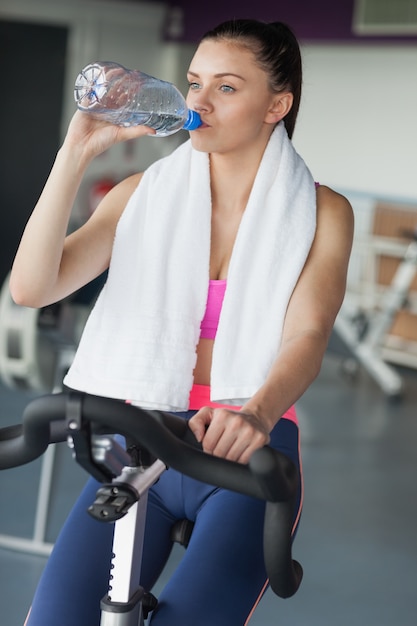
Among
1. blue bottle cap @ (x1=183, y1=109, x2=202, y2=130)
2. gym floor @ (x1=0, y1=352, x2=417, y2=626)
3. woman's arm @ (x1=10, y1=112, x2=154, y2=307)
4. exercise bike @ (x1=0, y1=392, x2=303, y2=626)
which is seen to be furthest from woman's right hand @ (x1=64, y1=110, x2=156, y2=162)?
gym floor @ (x1=0, y1=352, x2=417, y2=626)

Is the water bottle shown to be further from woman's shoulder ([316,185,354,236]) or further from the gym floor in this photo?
the gym floor

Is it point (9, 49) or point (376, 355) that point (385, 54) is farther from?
point (9, 49)

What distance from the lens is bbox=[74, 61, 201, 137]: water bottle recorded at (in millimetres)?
1469

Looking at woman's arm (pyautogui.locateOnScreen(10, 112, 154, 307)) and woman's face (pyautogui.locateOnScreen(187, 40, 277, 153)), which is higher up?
woman's face (pyautogui.locateOnScreen(187, 40, 277, 153))

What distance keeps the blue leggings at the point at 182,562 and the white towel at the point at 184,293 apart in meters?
0.15

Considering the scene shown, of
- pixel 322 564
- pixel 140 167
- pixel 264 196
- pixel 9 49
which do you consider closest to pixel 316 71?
pixel 140 167

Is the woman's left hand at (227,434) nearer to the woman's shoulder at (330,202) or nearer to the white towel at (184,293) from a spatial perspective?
the white towel at (184,293)

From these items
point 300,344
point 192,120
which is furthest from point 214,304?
point 192,120

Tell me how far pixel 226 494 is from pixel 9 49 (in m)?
6.64

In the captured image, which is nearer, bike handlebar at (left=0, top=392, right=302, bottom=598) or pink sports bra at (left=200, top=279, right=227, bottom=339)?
bike handlebar at (left=0, top=392, right=302, bottom=598)

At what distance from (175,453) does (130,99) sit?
28.8 inches

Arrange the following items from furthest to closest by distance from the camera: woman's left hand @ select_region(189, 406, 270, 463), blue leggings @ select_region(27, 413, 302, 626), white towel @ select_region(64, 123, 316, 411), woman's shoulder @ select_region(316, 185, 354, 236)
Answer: woman's shoulder @ select_region(316, 185, 354, 236) → white towel @ select_region(64, 123, 316, 411) → blue leggings @ select_region(27, 413, 302, 626) → woman's left hand @ select_region(189, 406, 270, 463)

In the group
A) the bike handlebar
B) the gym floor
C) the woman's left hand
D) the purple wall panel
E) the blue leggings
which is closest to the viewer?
the bike handlebar

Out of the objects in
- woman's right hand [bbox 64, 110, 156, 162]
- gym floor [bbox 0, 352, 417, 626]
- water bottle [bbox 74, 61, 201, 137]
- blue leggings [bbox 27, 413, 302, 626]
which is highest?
water bottle [bbox 74, 61, 201, 137]
